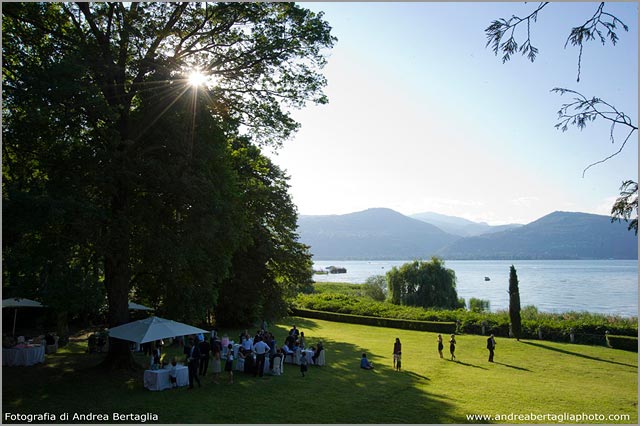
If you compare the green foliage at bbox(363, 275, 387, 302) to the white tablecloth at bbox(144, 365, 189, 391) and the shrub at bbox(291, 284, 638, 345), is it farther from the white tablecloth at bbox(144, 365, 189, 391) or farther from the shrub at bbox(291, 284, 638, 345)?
the white tablecloth at bbox(144, 365, 189, 391)

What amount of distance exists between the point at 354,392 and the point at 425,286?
38.4 m

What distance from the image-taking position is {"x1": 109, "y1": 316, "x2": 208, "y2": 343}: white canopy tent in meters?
15.5

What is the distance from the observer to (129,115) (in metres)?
17.7

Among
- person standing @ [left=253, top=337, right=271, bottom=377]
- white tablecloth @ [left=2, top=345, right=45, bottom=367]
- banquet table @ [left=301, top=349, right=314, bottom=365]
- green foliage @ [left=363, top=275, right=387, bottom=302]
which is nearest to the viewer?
person standing @ [left=253, top=337, right=271, bottom=377]

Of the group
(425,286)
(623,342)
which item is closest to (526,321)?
(623,342)

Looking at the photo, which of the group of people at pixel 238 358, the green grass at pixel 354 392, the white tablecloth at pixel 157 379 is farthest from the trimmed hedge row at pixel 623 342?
the white tablecloth at pixel 157 379

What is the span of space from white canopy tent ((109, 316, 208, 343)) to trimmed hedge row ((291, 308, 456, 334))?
25.5 meters

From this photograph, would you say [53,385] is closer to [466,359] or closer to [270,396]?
[270,396]

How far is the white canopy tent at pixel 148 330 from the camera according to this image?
1548cm

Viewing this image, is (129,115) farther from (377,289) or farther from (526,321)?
(377,289)

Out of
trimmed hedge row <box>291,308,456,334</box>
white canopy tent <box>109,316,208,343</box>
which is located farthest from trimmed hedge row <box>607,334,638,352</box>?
white canopy tent <box>109,316,208,343</box>

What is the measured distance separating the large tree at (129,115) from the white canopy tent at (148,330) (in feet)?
5.29

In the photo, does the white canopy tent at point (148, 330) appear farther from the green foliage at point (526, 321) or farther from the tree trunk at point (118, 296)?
the green foliage at point (526, 321)

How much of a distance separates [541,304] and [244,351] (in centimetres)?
7106
